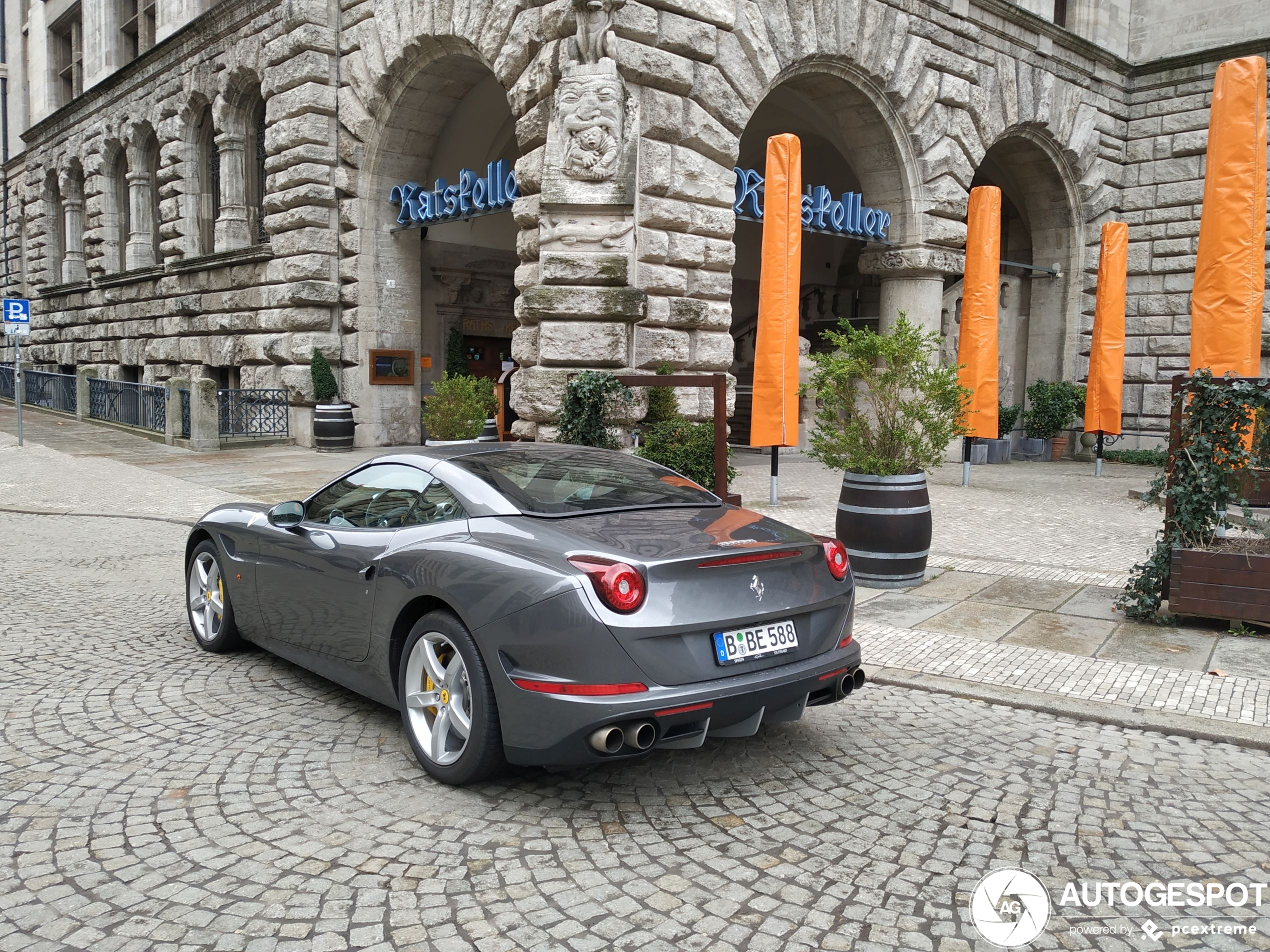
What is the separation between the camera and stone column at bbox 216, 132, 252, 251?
21.4m

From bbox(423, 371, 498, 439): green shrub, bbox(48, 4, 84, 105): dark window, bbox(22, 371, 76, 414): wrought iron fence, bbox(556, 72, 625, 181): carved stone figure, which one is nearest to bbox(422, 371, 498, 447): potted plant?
bbox(423, 371, 498, 439): green shrub

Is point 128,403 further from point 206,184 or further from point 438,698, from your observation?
point 438,698

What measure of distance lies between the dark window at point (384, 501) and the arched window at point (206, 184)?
811 inches

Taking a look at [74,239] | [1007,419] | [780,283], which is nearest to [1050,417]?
[1007,419]

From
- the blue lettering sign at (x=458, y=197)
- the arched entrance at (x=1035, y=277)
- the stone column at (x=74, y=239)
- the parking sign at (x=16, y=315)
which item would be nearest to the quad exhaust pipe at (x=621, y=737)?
the blue lettering sign at (x=458, y=197)

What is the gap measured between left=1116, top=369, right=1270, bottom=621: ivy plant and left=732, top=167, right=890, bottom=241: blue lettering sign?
9.30 metres

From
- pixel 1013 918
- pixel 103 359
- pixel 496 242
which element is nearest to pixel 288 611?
pixel 1013 918

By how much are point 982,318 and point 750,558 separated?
1134 centimetres

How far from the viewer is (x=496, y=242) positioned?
21.2 metres

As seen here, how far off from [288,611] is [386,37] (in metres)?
14.4

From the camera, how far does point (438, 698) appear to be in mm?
3875

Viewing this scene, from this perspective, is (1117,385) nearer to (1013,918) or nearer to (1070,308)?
(1070,308)

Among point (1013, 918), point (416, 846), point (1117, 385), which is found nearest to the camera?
point (1013, 918)

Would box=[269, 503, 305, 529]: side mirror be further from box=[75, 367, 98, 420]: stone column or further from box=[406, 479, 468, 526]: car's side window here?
box=[75, 367, 98, 420]: stone column
